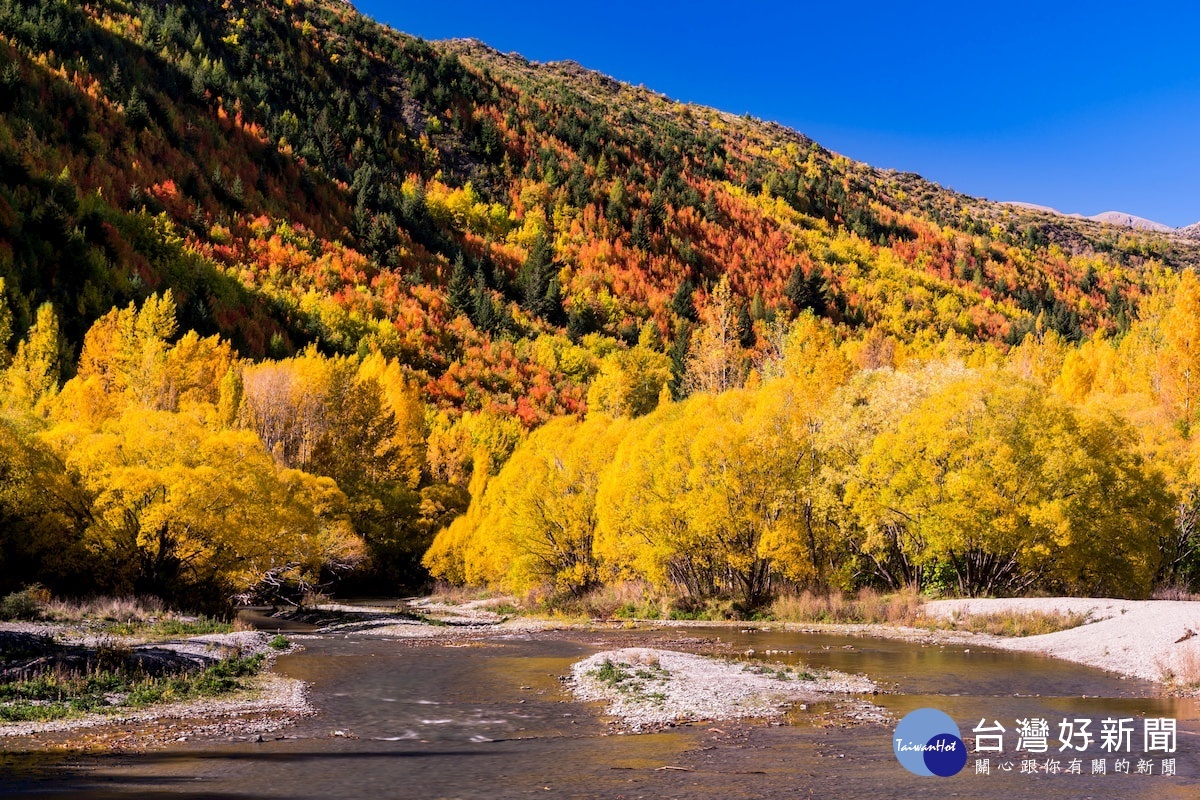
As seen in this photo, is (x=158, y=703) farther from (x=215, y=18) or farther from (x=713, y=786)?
(x=215, y=18)

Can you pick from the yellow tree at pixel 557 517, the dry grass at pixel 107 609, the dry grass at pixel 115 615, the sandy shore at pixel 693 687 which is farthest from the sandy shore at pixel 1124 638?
the dry grass at pixel 107 609

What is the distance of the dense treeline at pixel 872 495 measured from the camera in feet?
128

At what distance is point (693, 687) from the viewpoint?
22391 millimetres

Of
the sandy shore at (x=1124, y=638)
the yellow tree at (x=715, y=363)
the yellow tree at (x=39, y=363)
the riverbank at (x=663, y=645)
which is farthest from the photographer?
the yellow tree at (x=715, y=363)

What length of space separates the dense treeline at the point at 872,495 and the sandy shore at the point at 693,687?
52.9 ft

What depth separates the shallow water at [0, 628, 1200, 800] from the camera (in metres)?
13.0

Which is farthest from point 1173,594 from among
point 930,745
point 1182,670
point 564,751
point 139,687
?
point 139,687

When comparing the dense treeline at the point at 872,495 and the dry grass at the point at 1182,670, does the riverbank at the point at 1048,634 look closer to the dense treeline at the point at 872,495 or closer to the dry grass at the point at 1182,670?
the dry grass at the point at 1182,670

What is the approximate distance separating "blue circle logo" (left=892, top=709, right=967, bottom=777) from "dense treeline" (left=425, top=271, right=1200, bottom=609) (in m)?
22.8

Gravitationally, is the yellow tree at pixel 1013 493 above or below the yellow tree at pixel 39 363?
below

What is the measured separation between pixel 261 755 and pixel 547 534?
35332 millimetres

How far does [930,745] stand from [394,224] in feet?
417

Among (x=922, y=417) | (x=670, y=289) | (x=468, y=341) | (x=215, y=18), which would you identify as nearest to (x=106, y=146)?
(x=468, y=341)

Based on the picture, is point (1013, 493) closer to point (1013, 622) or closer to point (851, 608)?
point (1013, 622)
